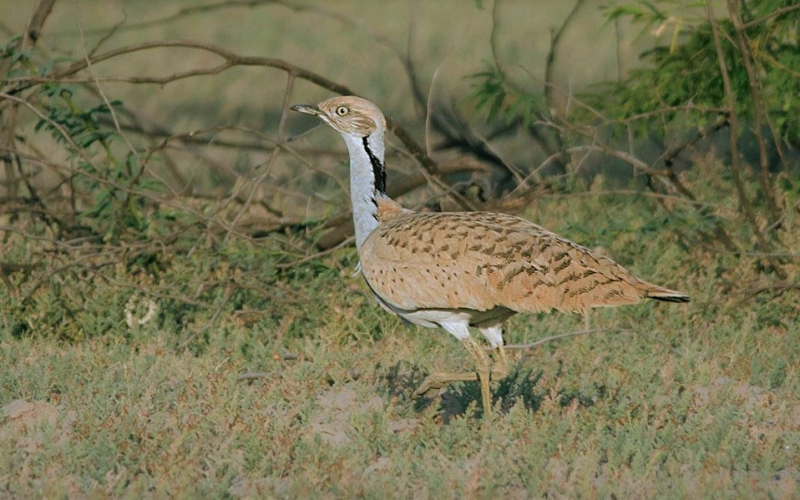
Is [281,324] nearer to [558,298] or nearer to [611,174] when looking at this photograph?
[558,298]

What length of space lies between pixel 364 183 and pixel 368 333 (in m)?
1.22

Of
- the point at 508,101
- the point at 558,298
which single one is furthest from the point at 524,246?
the point at 508,101

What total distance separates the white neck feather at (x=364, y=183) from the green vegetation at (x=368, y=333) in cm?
69

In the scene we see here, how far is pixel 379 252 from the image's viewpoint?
4.97m

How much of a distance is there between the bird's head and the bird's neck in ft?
0.08

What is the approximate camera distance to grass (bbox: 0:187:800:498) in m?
4.27

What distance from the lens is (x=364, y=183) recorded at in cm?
534

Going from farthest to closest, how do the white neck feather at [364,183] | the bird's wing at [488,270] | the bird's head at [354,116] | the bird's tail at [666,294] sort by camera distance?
1. the bird's head at [354,116]
2. the white neck feather at [364,183]
3. the bird's wing at [488,270]
4. the bird's tail at [666,294]

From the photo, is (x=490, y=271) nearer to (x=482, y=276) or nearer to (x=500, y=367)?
(x=482, y=276)

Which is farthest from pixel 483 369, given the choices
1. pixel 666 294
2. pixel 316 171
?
pixel 316 171

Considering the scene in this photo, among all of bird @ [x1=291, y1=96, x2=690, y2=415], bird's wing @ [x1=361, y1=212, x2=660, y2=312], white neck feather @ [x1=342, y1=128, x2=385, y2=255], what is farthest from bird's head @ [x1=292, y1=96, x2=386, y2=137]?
bird's wing @ [x1=361, y1=212, x2=660, y2=312]

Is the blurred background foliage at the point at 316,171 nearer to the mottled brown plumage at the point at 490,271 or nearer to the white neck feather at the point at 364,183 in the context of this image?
the white neck feather at the point at 364,183

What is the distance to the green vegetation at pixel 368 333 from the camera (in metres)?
4.38

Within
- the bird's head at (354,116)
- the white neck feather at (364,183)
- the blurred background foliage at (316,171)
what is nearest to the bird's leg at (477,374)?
the white neck feather at (364,183)
